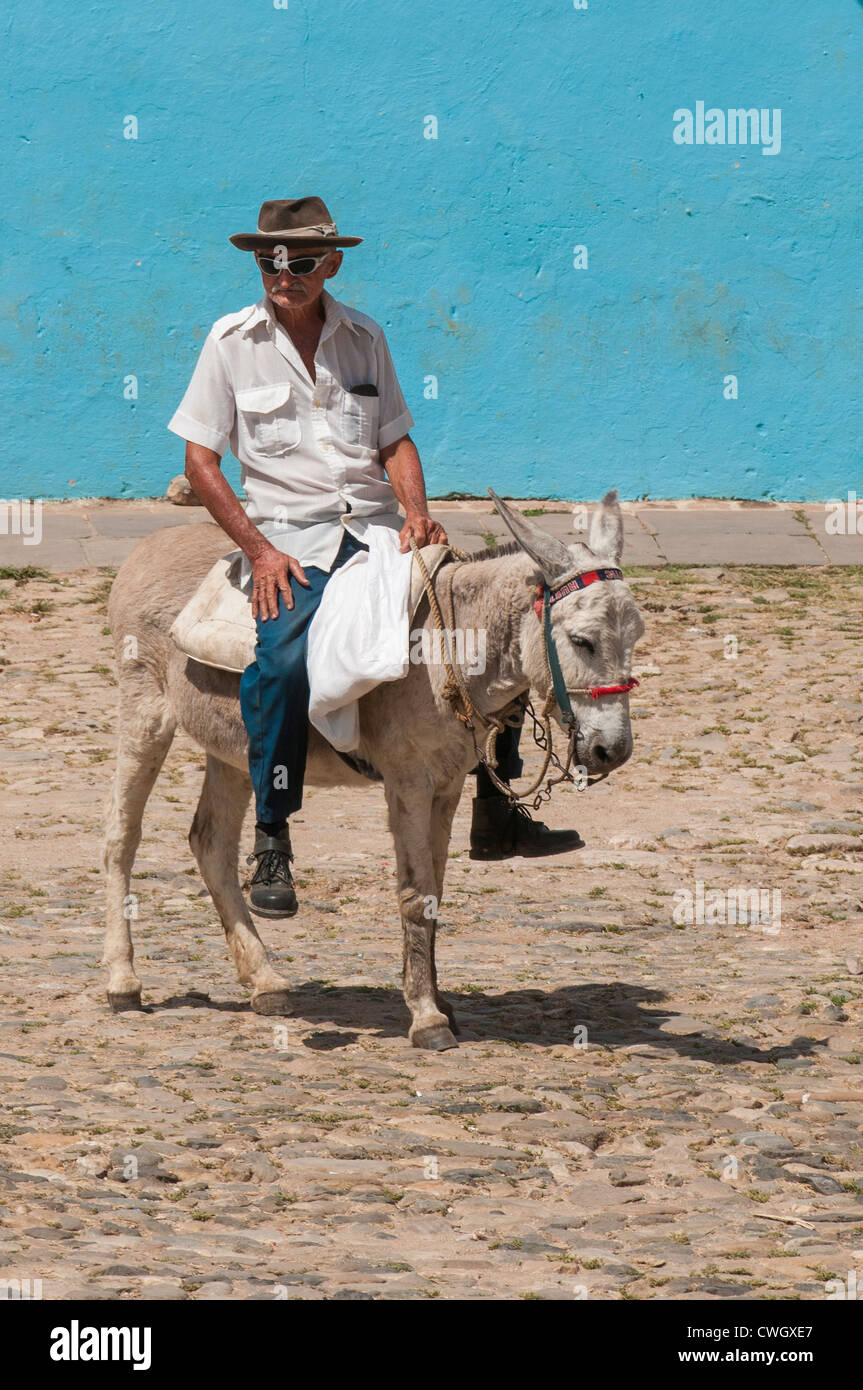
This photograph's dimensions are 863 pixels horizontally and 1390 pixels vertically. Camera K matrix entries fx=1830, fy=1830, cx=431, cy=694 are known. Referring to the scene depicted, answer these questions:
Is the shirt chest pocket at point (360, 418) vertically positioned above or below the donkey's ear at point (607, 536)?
above

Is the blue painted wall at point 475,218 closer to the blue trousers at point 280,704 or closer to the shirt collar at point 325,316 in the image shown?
the shirt collar at point 325,316

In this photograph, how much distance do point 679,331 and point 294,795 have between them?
26.9 feet

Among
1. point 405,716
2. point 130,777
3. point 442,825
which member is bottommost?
point 442,825

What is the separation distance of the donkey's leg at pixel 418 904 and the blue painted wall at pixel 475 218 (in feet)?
24.8

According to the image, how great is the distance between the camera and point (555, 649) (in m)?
5.55

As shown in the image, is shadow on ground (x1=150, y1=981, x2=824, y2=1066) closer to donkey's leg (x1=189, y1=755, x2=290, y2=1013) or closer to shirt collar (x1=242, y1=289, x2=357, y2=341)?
donkey's leg (x1=189, y1=755, x2=290, y2=1013)

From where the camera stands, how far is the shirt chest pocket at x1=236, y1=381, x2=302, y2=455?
620 cm

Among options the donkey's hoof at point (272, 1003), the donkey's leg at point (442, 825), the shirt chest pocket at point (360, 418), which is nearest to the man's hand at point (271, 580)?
→ the shirt chest pocket at point (360, 418)

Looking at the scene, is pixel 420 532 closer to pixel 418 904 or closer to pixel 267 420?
pixel 267 420

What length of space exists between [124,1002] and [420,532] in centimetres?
196

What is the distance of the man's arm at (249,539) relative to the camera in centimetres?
596

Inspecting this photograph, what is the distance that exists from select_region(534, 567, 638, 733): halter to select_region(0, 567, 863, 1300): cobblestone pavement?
1191 millimetres

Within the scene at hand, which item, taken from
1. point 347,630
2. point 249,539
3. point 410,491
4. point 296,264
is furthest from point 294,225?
point 347,630

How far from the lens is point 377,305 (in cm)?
1312
